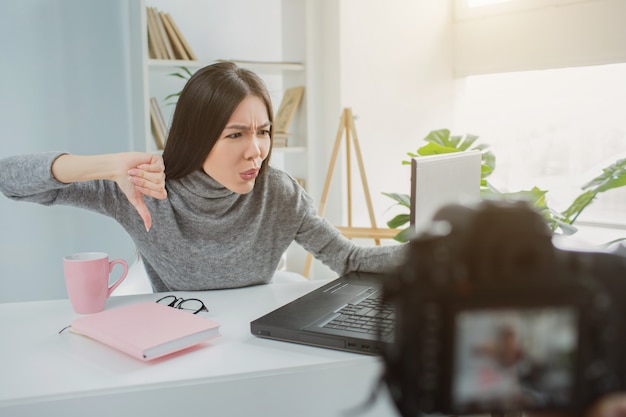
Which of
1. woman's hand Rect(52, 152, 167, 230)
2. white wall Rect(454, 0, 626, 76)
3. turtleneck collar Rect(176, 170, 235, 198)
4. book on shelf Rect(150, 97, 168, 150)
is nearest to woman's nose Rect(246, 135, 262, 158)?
turtleneck collar Rect(176, 170, 235, 198)

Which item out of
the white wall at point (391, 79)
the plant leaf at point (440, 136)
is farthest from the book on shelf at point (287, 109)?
the plant leaf at point (440, 136)

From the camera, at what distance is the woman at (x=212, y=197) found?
1.41 meters

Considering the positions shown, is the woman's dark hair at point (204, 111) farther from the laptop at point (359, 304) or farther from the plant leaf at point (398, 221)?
the plant leaf at point (398, 221)

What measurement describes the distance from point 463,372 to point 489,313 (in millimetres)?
46

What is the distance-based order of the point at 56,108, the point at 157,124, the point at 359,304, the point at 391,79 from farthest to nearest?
the point at 391,79, the point at 157,124, the point at 56,108, the point at 359,304

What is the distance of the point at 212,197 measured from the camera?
5.04 feet

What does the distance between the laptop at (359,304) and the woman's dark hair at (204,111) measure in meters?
0.47

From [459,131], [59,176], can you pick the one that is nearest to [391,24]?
[459,131]

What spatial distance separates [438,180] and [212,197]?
600mm

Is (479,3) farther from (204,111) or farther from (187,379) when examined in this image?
(187,379)

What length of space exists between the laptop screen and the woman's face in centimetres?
46

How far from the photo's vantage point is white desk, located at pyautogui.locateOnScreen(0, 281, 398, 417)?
85 centimetres

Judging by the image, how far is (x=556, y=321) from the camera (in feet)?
1.37

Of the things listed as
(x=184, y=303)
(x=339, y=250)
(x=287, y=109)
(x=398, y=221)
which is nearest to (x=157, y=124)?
(x=287, y=109)
